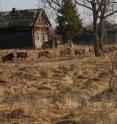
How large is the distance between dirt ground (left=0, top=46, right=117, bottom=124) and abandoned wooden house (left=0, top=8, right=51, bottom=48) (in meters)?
26.0

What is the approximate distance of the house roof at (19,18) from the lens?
4721 cm

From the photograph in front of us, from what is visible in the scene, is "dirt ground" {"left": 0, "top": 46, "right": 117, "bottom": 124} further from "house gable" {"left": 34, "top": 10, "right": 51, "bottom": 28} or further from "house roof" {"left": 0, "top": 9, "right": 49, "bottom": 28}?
"house gable" {"left": 34, "top": 10, "right": 51, "bottom": 28}

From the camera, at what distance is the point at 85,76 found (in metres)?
19.1

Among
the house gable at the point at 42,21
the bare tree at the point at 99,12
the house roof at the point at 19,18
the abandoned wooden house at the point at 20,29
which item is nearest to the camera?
the bare tree at the point at 99,12

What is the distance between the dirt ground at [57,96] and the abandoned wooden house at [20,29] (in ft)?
85.1

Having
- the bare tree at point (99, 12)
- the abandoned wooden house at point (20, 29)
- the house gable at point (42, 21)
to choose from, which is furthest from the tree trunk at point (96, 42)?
the house gable at point (42, 21)

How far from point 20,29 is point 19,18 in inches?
51.4

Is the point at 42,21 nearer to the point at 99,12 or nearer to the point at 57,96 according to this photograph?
the point at 99,12

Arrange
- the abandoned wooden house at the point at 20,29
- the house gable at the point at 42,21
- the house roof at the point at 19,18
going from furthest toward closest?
1. the house gable at the point at 42,21
2. the abandoned wooden house at the point at 20,29
3. the house roof at the point at 19,18

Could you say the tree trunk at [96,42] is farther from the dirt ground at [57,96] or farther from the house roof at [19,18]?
the house roof at [19,18]

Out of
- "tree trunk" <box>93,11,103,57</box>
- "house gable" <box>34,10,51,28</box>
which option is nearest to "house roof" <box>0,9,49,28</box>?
"house gable" <box>34,10,51,28</box>

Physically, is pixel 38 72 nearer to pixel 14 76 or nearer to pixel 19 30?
pixel 14 76

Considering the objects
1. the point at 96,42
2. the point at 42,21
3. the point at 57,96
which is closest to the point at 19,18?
the point at 42,21

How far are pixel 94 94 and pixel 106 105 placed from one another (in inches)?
74.0
